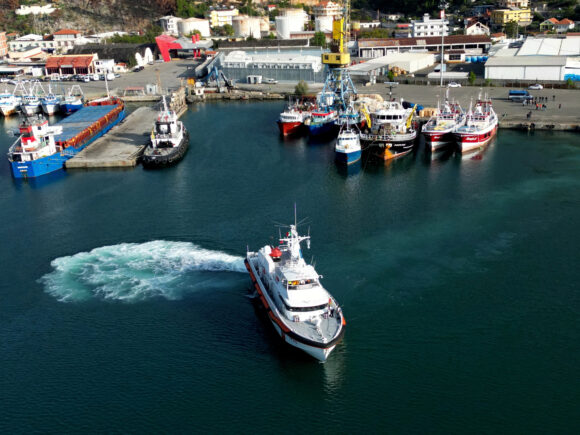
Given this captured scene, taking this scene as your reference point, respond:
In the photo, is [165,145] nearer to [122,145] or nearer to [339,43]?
[122,145]

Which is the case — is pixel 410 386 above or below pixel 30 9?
below

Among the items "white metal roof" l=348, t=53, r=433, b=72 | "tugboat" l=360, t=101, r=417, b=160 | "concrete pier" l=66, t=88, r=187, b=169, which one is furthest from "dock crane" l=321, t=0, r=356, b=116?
"concrete pier" l=66, t=88, r=187, b=169

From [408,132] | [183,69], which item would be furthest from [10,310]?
[183,69]

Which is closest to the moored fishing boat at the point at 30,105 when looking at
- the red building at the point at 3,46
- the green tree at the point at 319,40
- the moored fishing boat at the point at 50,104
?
the moored fishing boat at the point at 50,104

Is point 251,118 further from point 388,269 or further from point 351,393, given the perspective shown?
point 351,393

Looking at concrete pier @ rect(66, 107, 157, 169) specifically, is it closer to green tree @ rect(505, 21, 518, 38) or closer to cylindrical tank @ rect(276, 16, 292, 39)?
cylindrical tank @ rect(276, 16, 292, 39)

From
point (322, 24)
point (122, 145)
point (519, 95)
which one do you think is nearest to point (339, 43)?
point (519, 95)
